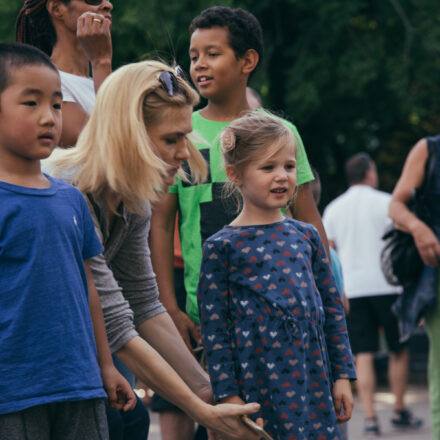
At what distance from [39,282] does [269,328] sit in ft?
2.92

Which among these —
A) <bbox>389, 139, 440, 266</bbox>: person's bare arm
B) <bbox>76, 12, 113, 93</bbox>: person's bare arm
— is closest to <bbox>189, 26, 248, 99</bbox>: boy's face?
<bbox>76, 12, 113, 93</bbox>: person's bare arm

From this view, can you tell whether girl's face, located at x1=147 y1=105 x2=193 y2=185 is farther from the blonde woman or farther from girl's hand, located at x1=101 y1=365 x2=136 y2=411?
girl's hand, located at x1=101 y1=365 x2=136 y2=411

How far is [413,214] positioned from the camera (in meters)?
5.27

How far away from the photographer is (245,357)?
320 cm

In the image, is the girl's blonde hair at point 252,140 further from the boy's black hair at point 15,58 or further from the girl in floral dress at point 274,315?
the boy's black hair at point 15,58

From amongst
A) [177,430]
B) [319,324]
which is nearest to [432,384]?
[177,430]

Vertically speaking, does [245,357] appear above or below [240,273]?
below

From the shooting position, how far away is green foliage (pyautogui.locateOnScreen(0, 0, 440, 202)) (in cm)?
1338

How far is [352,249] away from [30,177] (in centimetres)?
632

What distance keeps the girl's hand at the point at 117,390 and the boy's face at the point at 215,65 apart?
1407mm

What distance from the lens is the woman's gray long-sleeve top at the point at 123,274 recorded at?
3018mm

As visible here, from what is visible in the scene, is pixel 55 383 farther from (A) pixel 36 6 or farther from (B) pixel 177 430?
(A) pixel 36 6

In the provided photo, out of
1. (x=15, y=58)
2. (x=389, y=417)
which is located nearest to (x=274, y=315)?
(x=15, y=58)

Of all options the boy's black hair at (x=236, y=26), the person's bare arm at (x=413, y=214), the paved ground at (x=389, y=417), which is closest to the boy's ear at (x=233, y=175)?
the boy's black hair at (x=236, y=26)
